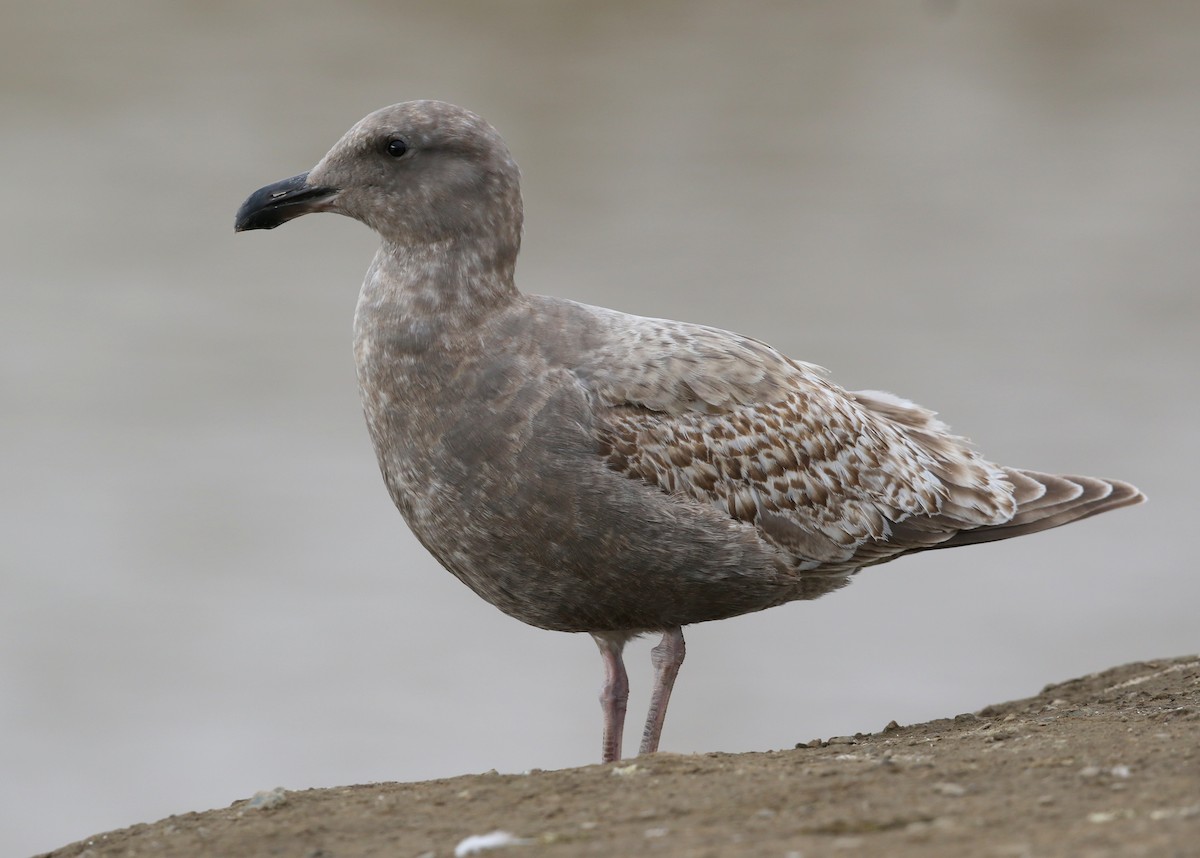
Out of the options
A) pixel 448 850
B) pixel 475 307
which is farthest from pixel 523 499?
pixel 448 850

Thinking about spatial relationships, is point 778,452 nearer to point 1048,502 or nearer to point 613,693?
point 613,693

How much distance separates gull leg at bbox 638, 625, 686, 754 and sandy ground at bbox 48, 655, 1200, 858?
0.91 meters

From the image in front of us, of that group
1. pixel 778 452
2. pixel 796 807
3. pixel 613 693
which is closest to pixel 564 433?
pixel 778 452

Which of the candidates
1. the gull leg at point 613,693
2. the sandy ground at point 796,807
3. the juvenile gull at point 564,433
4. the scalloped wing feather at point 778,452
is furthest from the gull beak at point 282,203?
the sandy ground at point 796,807

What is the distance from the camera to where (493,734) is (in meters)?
15.6

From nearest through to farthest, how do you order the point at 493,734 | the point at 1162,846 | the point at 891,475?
the point at 1162,846, the point at 891,475, the point at 493,734

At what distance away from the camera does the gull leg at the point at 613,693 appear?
752 cm

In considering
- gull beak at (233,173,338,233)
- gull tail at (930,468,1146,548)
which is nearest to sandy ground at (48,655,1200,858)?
gull tail at (930,468,1146,548)

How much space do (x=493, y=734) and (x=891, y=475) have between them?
27.4ft

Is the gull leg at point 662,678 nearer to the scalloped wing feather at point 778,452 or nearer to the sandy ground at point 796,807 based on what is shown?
the scalloped wing feather at point 778,452

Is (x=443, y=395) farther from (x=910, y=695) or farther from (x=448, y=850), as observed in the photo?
(x=910, y=695)

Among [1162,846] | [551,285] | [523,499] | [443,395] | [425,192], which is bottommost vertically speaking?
[1162,846]

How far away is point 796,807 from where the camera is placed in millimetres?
4852

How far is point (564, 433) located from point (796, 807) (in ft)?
7.51
